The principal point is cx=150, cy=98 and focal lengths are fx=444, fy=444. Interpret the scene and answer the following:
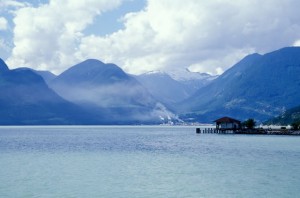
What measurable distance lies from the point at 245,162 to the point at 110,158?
2384 centimetres

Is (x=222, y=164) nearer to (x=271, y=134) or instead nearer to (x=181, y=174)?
(x=181, y=174)

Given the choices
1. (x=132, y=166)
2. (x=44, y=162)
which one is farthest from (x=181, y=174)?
(x=44, y=162)

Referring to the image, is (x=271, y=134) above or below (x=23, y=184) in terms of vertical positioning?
above

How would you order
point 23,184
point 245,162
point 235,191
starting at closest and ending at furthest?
point 235,191
point 23,184
point 245,162

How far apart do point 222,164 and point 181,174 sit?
46.6ft

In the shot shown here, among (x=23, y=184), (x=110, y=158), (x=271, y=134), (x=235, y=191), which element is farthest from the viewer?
(x=271, y=134)

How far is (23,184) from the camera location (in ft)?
166

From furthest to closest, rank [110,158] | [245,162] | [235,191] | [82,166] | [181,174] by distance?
[110,158], [245,162], [82,166], [181,174], [235,191]

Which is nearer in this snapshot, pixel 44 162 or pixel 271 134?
pixel 44 162

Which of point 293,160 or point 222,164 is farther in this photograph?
point 293,160

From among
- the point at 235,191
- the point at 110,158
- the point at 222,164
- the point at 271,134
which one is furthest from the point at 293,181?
the point at 271,134

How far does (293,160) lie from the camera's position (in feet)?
→ 250

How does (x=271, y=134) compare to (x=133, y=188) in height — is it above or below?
above

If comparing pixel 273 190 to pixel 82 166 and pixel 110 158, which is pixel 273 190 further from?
pixel 110 158
